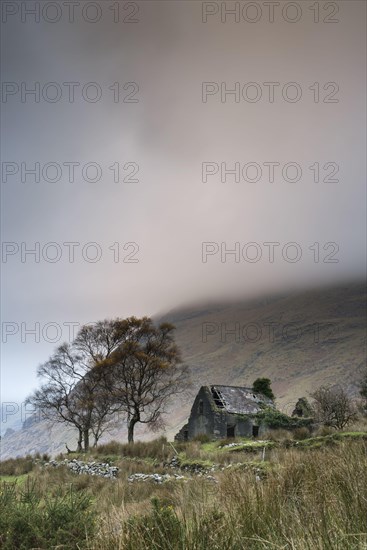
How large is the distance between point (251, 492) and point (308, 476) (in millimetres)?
1324

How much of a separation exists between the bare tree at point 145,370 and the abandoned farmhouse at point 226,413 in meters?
3.59

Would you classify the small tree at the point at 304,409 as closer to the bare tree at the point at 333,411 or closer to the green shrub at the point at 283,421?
the bare tree at the point at 333,411

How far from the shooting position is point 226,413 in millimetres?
40531

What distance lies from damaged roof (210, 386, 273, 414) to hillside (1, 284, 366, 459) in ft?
172

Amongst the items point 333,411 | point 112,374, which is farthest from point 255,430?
point 112,374

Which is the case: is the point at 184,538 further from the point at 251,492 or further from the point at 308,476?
the point at 308,476

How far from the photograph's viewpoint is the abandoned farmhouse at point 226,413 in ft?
131

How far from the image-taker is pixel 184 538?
3711mm

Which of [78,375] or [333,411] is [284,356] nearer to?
[333,411]

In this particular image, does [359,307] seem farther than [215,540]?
Yes

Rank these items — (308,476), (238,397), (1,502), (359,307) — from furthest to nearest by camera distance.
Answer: (359,307), (238,397), (1,502), (308,476)

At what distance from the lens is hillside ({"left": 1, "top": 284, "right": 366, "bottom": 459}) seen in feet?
374

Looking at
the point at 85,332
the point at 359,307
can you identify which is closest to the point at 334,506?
the point at 85,332

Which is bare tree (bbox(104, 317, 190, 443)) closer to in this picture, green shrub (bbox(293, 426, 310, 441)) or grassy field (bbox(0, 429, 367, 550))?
green shrub (bbox(293, 426, 310, 441))
